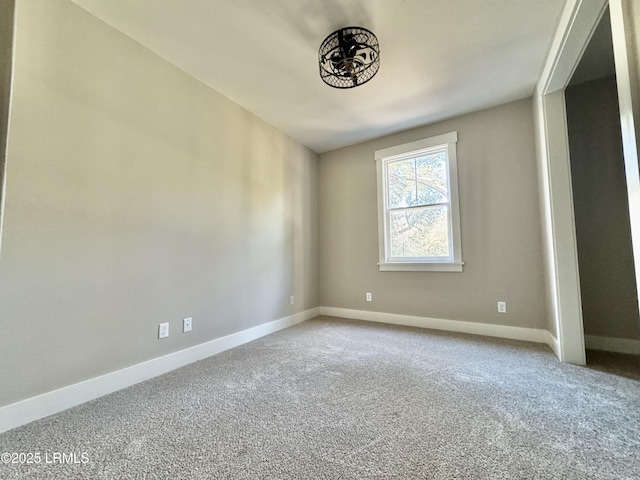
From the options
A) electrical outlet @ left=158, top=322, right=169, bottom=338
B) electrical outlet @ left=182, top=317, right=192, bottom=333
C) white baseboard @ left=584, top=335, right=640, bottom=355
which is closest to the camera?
electrical outlet @ left=158, top=322, right=169, bottom=338

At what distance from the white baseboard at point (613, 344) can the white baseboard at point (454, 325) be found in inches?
14.4

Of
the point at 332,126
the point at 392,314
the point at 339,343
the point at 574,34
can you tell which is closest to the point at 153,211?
the point at 339,343

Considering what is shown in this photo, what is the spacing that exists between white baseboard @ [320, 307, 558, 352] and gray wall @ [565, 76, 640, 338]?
43cm

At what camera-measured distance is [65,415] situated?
164 cm

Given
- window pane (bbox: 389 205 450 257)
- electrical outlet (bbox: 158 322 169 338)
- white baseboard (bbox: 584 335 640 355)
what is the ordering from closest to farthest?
electrical outlet (bbox: 158 322 169 338) < white baseboard (bbox: 584 335 640 355) < window pane (bbox: 389 205 450 257)

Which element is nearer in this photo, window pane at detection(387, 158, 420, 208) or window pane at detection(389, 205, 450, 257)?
window pane at detection(389, 205, 450, 257)

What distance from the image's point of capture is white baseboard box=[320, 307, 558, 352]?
9.36 feet

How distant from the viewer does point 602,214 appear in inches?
106

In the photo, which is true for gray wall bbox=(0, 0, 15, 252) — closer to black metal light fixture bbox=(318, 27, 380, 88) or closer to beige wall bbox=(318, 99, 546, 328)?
black metal light fixture bbox=(318, 27, 380, 88)

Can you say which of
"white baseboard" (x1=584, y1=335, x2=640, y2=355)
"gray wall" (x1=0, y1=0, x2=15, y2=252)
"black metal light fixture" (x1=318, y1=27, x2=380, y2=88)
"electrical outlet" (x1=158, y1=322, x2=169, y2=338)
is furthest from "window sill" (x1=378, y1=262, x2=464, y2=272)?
"gray wall" (x1=0, y1=0, x2=15, y2=252)

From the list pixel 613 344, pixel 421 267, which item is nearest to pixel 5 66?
pixel 421 267

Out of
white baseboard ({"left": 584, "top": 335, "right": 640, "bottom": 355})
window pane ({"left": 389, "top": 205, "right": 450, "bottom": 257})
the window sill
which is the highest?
window pane ({"left": 389, "top": 205, "right": 450, "bottom": 257})

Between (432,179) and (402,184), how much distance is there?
0.38m

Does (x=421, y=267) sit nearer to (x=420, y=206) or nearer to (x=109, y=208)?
(x=420, y=206)
